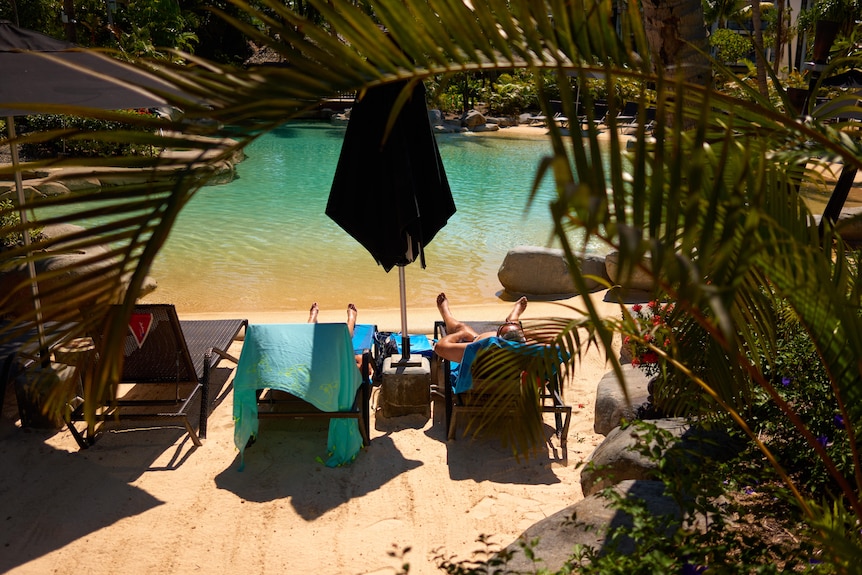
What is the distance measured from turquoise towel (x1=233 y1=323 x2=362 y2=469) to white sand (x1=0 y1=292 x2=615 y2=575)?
0.56 ft

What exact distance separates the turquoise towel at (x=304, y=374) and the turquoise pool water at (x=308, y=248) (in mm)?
2265

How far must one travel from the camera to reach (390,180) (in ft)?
15.5

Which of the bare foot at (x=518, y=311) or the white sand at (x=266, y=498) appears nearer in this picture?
the white sand at (x=266, y=498)

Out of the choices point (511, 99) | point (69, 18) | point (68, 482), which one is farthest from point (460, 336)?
point (511, 99)

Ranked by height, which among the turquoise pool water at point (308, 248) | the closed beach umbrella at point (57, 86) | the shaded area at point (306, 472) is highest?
the closed beach umbrella at point (57, 86)

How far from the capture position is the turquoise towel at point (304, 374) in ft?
14.9

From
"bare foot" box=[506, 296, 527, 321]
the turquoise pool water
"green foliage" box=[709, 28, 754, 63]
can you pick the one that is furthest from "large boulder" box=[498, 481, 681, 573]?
"green foliage" box=[709, 28, 754, 63]

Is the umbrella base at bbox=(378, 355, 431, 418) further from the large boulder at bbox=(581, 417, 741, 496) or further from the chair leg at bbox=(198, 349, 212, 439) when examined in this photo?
the large boulder at bbox=(581, 417, 741, 496)

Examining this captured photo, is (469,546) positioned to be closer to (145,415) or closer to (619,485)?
(619,485)

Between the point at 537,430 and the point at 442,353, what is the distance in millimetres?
2416

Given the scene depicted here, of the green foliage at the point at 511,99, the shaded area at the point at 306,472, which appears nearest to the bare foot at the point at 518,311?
the shaded area at the point at 306,472

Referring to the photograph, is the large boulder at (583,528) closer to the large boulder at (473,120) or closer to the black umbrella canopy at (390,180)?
the black umbrella canopy at (390,180)

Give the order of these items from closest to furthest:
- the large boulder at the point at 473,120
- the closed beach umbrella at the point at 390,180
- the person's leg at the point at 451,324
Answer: the closed beach umbrella at the point at 390,180 < the person's leg at the point at 451,324 < the large boulder at the point at 473,120

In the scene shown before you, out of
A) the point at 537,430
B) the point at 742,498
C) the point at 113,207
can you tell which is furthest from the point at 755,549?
the point at 113,207
